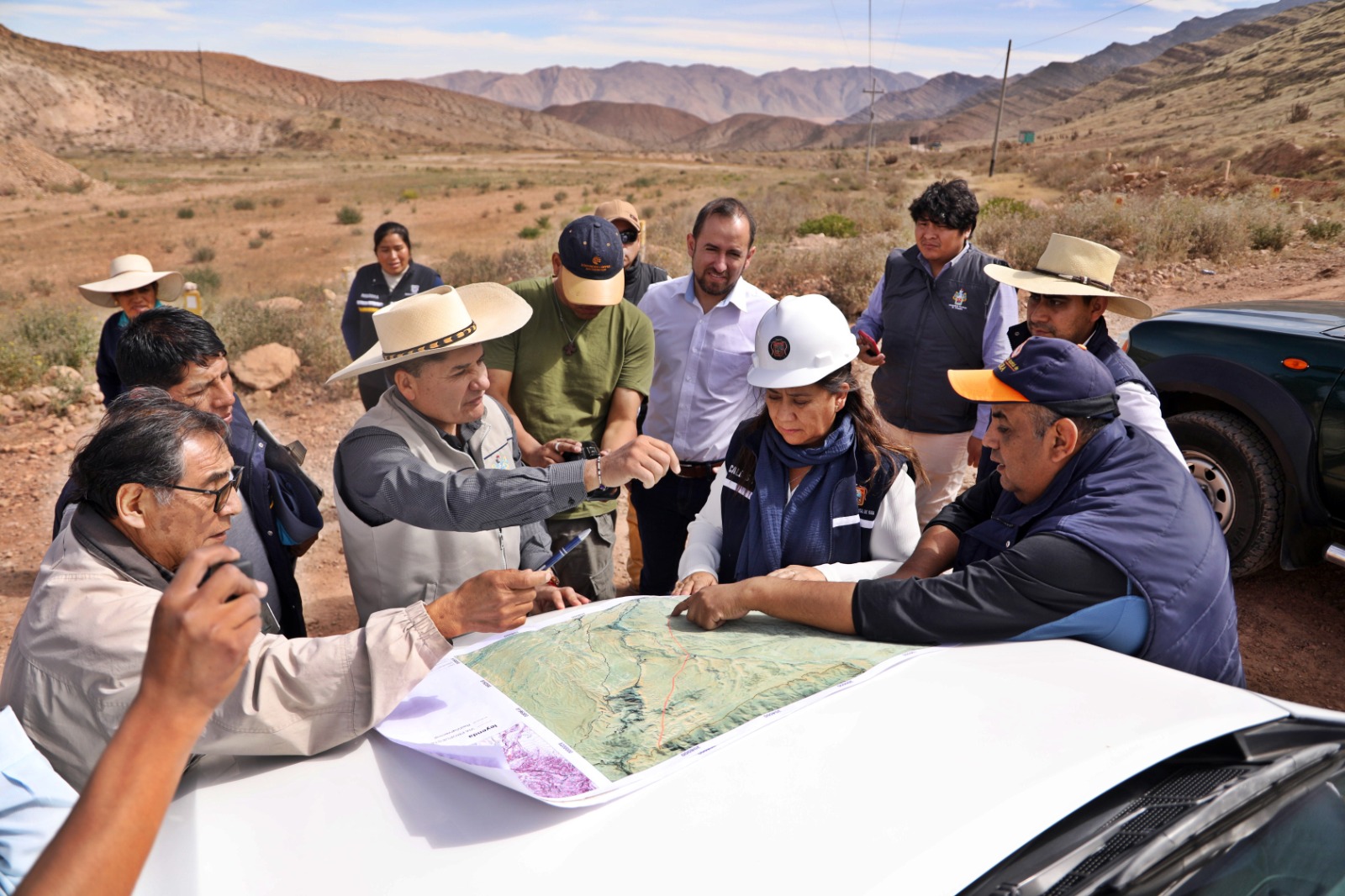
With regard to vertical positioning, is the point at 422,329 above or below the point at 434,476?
above

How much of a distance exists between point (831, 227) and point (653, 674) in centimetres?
1915

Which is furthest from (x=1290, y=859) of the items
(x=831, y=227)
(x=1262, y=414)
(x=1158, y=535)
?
(x=831, y=227)

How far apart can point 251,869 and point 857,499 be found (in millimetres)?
1986

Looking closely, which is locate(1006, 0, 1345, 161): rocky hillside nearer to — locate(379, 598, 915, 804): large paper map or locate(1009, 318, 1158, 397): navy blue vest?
locate(1009, 318, 1158, 397): navy blue vest

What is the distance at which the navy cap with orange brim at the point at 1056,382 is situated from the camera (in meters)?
2.26

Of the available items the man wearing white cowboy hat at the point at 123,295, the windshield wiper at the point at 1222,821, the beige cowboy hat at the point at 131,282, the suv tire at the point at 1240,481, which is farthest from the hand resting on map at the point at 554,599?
the suv tire at the point at 1240,481

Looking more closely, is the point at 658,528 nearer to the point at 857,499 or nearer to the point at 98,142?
the point at 857,499

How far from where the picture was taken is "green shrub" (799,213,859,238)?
19.5 m

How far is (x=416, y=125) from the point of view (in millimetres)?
121812

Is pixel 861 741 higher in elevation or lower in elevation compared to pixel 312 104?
lower

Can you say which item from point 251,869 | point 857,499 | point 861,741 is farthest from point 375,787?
point 857,499

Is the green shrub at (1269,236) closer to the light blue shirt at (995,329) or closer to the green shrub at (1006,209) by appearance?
the green shrub at (1006,209)

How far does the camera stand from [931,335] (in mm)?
4754

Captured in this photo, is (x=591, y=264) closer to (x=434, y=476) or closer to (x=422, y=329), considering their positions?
(x=422, y=329)
